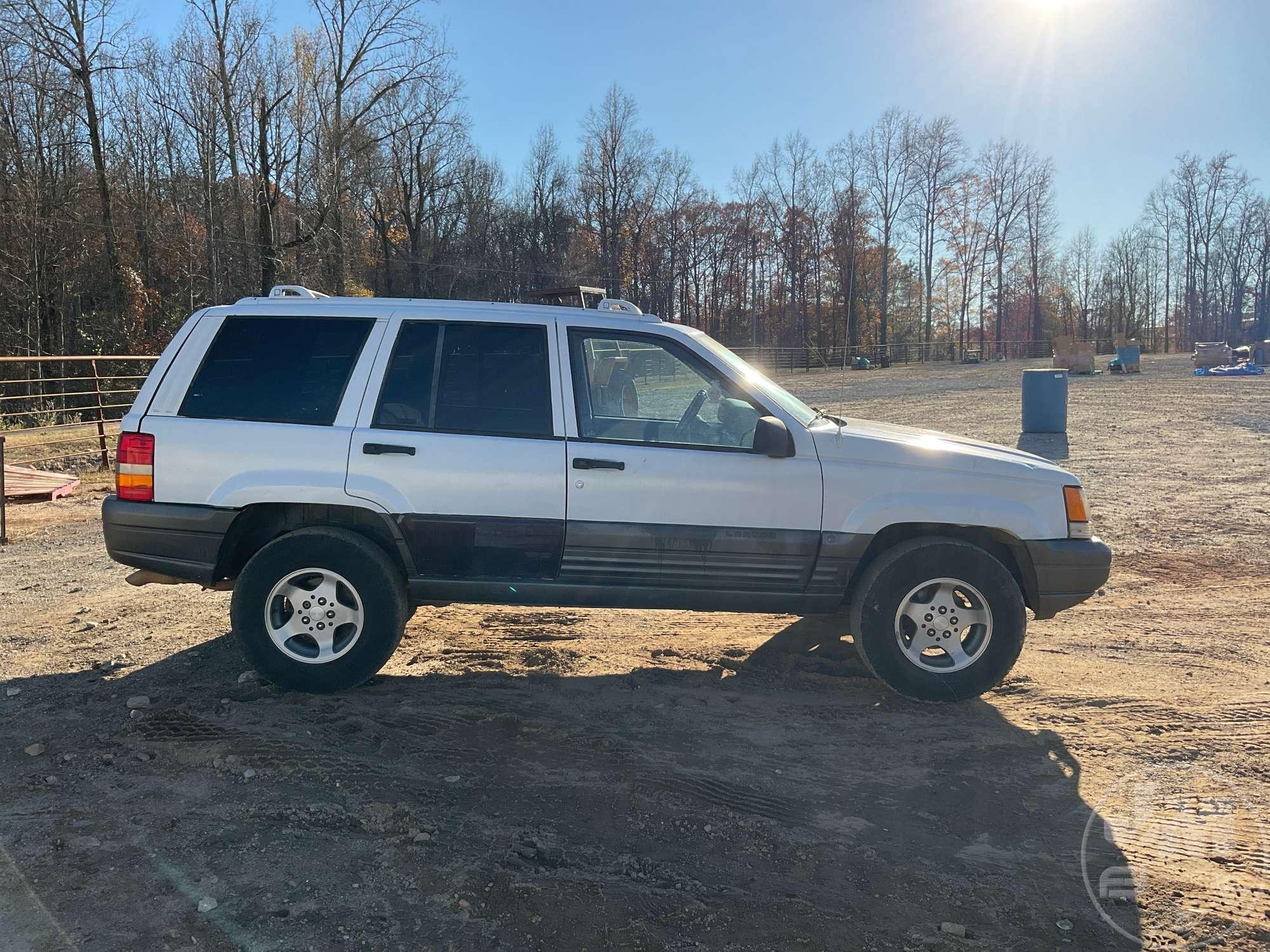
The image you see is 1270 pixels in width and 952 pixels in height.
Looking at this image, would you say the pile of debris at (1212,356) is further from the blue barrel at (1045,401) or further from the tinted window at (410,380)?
the tinted window at (410,380)

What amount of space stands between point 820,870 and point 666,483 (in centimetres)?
200

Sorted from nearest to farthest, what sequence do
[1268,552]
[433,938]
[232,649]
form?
[433,938], [232,649], [1268,552]

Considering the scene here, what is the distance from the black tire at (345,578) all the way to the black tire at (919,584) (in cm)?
245

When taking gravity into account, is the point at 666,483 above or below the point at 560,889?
above

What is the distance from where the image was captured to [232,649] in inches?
208

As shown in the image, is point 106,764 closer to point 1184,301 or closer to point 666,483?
point 666,483

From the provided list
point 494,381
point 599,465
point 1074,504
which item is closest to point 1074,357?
point 1074,504

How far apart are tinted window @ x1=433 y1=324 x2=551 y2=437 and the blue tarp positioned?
3834 cm

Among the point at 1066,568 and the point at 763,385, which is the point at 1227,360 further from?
the point at 763,385

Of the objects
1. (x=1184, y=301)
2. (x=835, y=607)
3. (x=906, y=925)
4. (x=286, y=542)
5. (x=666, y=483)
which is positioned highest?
(x=1184, y=301)

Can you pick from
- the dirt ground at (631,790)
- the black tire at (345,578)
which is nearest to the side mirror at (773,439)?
the dirt ground at (631,790)

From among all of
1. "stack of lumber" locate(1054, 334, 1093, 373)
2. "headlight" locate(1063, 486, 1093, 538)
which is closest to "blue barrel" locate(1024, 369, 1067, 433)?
"headlight" locate(1063, 486, 1093, 538)

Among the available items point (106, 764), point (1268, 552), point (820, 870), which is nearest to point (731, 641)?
point (820, 870)

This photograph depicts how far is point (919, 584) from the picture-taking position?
4.46m
